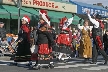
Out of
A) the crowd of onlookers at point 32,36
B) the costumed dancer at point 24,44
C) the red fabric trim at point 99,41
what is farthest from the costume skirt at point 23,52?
the crowd of onlookers at point 32,36

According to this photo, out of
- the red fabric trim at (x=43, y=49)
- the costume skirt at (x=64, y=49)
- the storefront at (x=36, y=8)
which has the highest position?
the storefront at (x=36, y=8)

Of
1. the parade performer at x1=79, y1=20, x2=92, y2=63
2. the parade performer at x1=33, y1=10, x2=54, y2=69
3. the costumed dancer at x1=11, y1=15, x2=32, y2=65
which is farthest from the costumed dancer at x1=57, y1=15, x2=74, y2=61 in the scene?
the parade performer at x1=33, y1=10, x2=54, y2=69

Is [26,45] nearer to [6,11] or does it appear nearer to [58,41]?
[58,41]

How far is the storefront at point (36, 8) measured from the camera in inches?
902

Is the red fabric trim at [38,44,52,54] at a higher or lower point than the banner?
lower

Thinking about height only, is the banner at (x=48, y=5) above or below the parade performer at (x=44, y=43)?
above

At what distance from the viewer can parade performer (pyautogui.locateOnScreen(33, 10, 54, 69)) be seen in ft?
32.1

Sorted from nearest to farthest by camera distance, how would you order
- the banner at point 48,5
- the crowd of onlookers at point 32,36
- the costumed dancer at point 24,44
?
the costumed dancer at point 24,44, the crowd of onlookers at point 32,36, the banner at point 48,5

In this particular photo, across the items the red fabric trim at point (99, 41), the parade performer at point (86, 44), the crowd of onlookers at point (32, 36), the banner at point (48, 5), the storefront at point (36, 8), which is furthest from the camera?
the banner at point (48, 5)

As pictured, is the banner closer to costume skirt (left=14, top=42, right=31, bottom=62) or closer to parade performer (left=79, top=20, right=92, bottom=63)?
parade performer (left=79, top=20, right=92, bottom=63)

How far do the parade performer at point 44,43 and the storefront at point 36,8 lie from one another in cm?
1233

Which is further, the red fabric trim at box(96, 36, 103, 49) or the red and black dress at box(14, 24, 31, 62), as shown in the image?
the red fabric trim at box(96, 36, 103, 49)

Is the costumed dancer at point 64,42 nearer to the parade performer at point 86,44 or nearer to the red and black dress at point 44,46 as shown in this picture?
the parade performer at point 86,44

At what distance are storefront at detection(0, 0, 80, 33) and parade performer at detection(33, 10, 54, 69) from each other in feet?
40.4
